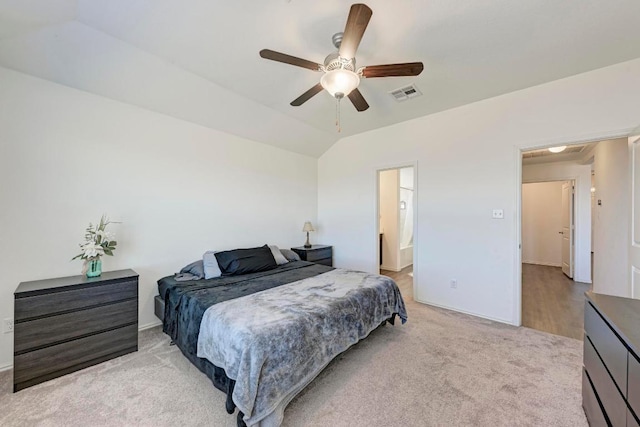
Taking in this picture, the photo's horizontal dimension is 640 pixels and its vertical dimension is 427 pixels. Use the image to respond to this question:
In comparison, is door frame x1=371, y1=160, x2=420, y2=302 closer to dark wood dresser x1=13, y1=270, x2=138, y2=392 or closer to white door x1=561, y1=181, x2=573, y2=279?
dark wood dresser x1=13, y1=270, x2=138, y2=392

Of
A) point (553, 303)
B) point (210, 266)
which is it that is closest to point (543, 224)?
point (553, 303)

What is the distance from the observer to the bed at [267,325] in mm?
1559

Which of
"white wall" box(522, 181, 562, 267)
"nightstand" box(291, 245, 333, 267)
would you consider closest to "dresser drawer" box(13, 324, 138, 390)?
"nightstand" box(291, 245, 333, 267)

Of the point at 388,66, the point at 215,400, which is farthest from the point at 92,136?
the point at 388,66

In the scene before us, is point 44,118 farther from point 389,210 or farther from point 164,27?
point 389,210

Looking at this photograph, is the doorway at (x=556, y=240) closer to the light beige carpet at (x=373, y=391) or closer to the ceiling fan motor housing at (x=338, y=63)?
the light beige carpet at (x=373, y=391)

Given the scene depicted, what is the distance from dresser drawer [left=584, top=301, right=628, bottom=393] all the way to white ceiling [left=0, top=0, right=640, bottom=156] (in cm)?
207

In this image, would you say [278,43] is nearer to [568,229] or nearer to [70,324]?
[70,324]

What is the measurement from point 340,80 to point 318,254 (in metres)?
3.25

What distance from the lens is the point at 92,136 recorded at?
8.64 ft

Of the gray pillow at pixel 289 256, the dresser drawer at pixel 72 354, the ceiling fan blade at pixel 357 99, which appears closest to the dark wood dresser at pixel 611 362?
the ceiling fan blade at pixel 357 99

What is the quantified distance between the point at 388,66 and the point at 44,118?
10.2 ft

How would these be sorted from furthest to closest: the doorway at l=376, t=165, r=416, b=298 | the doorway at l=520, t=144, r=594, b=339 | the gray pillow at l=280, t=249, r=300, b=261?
the doorway at l=376, t=165, r=416, b=298, the gray pillow at l=280, t=249, r=300, b=261, the doorway at l=520, t=144, r=594, b=339

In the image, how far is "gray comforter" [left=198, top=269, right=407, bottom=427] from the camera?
154 cm
